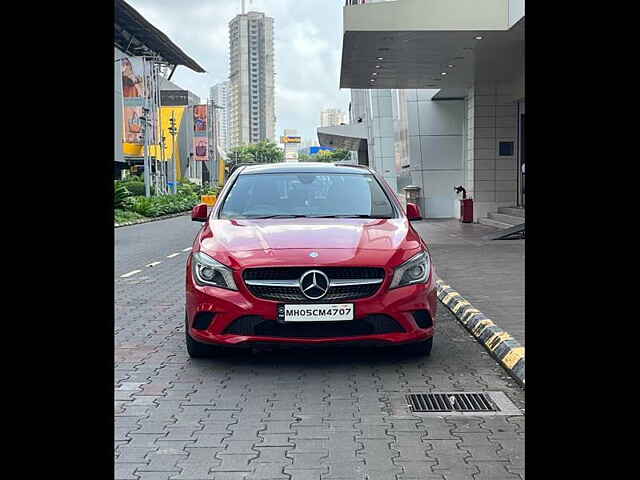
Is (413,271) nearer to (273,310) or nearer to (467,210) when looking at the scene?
(273,310)

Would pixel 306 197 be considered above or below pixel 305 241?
above

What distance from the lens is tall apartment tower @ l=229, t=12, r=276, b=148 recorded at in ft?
595

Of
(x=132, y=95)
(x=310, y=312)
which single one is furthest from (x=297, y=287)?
(x=132, y=95)

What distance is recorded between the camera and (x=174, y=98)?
94.6m

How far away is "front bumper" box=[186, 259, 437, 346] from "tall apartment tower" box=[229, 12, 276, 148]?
589 feet

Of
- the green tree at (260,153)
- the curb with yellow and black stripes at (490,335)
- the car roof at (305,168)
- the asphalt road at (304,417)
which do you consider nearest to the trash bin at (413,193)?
the curb with yellow and black stripes at (490,335)

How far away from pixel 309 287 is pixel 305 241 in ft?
1.47

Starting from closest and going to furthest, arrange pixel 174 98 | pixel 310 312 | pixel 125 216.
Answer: pixel 310 312
pixel 125 216
pixel 174 98

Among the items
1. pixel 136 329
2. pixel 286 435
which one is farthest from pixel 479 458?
pixel 136 329

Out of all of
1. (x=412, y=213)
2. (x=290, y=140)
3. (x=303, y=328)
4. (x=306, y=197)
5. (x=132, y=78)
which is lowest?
(x=303, y=328)

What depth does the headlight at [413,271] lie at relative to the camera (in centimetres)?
621

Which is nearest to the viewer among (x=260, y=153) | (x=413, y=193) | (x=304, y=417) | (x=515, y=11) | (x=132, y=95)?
(x=304, y=417)

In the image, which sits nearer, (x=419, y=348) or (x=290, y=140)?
(x=419, y=348)

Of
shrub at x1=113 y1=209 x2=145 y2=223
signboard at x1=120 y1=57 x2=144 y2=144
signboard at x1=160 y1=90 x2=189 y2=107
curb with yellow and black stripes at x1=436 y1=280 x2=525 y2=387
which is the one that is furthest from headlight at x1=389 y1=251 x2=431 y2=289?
signboard at x1=160 y1=90 x2=189 y2=107
